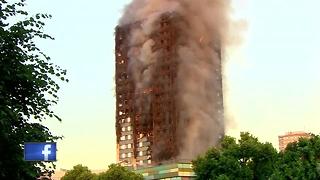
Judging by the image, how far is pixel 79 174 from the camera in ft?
352

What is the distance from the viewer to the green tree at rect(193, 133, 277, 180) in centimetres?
7188

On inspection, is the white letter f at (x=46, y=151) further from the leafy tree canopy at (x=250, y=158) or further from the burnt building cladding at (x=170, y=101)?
the burnt building cladding at (x=170, y=101)

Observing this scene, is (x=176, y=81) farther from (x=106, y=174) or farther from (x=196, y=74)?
(x=106, y=174)

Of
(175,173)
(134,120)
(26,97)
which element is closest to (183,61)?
(134,120)

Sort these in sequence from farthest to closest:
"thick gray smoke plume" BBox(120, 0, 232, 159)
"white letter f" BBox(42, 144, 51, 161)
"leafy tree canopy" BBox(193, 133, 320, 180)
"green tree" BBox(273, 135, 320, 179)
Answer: "thick gray smoke plume" BBox(120, 0, 232, 159)
"leafy tree canopy" BBox(193, 133, 320, 180)
"green tree" BBox(273, 135, 320, 179)
"white letter f" BBox(42, 144, 51, 161)

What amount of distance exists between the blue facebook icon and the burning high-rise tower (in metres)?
158

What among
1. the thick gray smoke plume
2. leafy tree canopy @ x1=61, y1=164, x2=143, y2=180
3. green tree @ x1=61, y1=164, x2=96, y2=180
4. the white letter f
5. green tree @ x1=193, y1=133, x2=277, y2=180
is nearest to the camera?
the white letter f

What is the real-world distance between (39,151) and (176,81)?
170534 mm

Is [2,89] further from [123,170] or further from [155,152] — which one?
[155,152]

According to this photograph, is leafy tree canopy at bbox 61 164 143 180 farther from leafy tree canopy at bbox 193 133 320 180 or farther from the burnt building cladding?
the burnt building cladding

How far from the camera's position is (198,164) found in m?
76.1

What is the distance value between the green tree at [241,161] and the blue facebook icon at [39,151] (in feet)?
175

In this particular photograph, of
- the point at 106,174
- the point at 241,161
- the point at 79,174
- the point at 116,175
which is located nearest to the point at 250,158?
the point at 241,161

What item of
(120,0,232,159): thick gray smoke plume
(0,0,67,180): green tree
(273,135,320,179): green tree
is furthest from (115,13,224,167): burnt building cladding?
(0,0,67,180): green tree
